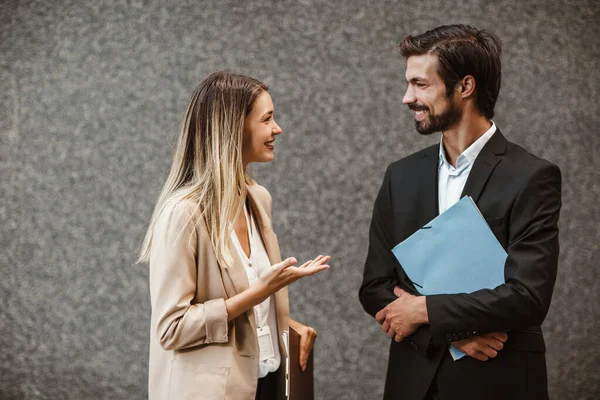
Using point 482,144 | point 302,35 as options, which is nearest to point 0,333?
point 302,35

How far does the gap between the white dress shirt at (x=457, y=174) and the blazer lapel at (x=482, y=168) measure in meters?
0.02

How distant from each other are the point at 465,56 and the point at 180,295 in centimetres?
98

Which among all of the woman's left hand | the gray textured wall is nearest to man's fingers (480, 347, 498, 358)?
the woman's left hand

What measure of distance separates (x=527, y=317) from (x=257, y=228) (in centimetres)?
74

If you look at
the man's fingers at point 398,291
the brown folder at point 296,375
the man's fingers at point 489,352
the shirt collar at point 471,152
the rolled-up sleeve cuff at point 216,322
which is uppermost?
the shirt collar at point 471,152

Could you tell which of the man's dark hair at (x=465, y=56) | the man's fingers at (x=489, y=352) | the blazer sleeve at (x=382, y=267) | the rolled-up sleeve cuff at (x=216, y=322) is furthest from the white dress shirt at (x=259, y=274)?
the man's dark hair at (x=465, y=56)

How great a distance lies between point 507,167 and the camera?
1.71 meters

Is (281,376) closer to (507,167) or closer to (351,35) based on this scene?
(507,167)

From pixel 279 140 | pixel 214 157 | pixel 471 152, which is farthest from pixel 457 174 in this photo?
pixel 279 140

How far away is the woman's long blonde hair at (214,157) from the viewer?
1625 mm

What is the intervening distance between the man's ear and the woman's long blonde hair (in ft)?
1.79

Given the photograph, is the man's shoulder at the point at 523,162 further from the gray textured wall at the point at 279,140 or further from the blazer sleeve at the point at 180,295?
the gray textured wall at the point at 279,140

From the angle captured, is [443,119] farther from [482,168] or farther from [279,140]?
[279,140]

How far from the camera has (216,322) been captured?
155 cm
